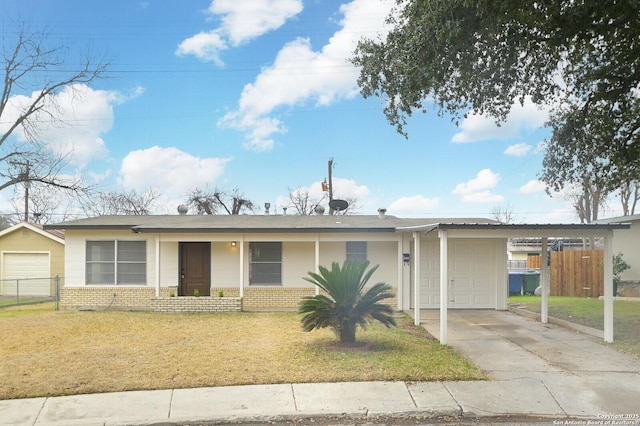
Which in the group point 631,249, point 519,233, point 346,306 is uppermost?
point 519,233

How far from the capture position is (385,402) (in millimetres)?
5922

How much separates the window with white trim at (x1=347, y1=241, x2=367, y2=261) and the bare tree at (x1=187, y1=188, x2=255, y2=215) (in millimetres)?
24100

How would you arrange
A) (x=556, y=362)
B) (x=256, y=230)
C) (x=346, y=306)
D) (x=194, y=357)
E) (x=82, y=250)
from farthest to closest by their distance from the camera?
(x=82, y=250), (x=256, y=230), (x=346, y=306), (x=194, y=357), (x=556, y=362)

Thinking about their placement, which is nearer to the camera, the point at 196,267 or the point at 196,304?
the point at 196,304

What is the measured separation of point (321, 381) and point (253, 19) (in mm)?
10984

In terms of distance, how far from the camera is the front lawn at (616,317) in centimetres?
938

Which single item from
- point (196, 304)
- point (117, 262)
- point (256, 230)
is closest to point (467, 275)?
point (256, 230)

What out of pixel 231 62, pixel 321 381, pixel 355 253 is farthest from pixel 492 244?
pixel 231 62

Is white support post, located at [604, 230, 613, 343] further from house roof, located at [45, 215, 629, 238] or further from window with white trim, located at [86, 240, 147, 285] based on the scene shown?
window with white trim, located at [86, 240, 147, 285]

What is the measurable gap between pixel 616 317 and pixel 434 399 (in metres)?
9.38

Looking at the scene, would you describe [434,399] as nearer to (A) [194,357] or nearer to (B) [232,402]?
(B) [232,402]

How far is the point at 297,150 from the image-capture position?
86.4 feet

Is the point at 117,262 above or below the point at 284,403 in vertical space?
above

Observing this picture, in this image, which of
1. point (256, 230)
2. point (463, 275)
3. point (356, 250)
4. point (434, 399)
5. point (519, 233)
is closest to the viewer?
point (434, 399)
